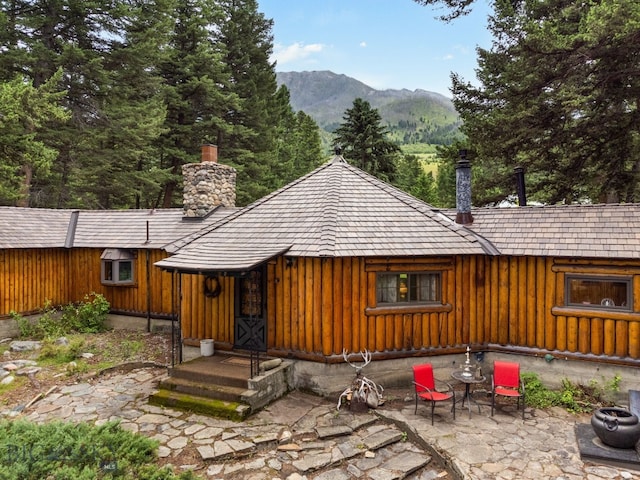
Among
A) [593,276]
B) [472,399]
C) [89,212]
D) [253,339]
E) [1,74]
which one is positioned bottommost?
[472,399]

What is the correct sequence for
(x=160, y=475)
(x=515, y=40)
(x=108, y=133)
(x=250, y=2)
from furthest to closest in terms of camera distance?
1. (x=250, y=2)
2. (x=108, y=133)
3. (x=515, y=40)
4. (x=160, y=475)

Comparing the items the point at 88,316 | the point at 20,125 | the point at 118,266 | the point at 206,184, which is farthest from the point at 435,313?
the point at 20,125

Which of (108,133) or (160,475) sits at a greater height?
(108,133)

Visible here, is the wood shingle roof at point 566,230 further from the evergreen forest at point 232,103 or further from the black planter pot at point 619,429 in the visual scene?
the evergreen forest at point 232,103

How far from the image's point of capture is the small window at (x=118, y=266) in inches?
519

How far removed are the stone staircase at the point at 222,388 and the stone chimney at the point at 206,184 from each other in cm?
676

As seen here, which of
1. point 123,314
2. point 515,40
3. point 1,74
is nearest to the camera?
point 123,314

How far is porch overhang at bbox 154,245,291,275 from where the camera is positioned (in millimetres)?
7766

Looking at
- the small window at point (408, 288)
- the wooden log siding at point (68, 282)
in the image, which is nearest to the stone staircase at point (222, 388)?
the small window at point (408, 288)

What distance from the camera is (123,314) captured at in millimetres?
13562

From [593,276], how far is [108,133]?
19737 mm

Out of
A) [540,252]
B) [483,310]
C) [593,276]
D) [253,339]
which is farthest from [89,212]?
[593,276]

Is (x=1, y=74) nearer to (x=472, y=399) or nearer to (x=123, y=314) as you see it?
(x=123, y=314)

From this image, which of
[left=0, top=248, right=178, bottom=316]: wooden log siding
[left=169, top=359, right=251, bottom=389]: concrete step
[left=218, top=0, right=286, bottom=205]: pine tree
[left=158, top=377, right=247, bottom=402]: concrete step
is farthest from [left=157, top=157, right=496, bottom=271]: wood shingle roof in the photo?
[left=218, top=0, right=286, bottom=205]: pine tree
